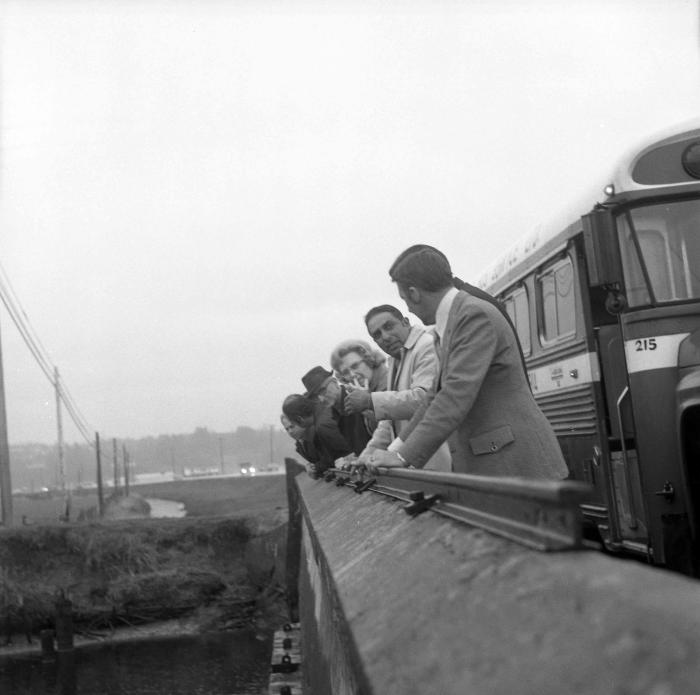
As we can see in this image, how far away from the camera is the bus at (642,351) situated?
639 centimetres

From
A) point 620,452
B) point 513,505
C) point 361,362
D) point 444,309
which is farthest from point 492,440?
point 620,452

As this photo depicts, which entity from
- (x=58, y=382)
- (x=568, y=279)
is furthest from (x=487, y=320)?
(x=58, y=382)

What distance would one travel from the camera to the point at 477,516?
7.25 feet

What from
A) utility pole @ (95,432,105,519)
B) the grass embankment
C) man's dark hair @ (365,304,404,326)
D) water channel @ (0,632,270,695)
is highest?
man's dark hair @ (365,304,404,326)

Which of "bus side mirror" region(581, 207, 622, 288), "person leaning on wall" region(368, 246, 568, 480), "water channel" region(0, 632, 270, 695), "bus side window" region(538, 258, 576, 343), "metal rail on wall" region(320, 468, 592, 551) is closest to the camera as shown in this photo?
"metal rail on wall" region(320, 468, 592, 551)

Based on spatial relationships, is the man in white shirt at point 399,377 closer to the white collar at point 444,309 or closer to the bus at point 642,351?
the white collar at point 444,309

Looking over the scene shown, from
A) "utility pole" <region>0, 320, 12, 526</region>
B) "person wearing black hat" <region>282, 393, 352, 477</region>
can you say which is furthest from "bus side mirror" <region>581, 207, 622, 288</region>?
"utility pole" <region>0, 320, 12, 526</region>

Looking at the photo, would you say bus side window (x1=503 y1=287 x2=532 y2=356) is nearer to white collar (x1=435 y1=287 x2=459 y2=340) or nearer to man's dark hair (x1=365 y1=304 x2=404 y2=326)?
man's dark hair (x1=365 y1=304 x2=404 y2=326)

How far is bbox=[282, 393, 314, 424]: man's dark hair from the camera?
838 cm

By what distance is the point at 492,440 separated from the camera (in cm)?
375

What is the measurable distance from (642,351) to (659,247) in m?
0.76

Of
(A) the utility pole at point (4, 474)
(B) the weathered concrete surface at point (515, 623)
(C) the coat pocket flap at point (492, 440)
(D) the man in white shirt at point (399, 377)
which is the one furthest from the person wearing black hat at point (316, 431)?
(A) the utility pole at point (4, 474)

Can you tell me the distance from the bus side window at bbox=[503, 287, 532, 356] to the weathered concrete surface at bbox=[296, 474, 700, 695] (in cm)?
702

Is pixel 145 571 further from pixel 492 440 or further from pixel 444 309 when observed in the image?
pixel 492 440
